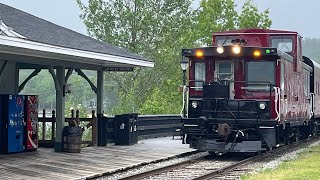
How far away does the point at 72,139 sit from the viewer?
56.1ft

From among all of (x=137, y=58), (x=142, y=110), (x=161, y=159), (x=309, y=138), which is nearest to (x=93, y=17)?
(x=142, y=110)

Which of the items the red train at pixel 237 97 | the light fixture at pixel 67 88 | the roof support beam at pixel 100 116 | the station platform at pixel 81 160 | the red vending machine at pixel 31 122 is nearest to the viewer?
the station platform at pixel 81 160

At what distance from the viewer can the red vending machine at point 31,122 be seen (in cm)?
1689

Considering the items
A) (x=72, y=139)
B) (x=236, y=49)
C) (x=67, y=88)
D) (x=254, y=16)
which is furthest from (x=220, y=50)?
(x=254, y=16)

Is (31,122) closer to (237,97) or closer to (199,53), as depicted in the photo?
(199,53)

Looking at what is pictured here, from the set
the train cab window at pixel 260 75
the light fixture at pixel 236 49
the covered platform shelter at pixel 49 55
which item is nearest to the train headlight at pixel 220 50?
the light fixture at pixel 236 49

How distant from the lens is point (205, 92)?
54.0 feet

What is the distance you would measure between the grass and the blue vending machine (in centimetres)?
670

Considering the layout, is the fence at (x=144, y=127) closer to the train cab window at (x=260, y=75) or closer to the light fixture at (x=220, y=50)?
the light fixture at (x=220, y=50)

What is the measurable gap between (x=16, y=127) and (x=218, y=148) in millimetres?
5329

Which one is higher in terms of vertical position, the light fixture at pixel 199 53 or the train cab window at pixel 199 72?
the light fixture at pixel 199 53

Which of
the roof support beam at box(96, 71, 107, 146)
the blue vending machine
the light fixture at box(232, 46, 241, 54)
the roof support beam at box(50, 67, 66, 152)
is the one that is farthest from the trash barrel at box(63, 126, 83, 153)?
the light fixture at box(232, 46, 241, 54)

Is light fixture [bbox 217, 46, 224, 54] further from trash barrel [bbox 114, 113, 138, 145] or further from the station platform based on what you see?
trash barrel [bbox 114, 113, 138, 145]

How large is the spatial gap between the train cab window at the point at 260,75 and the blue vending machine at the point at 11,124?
6.12m
